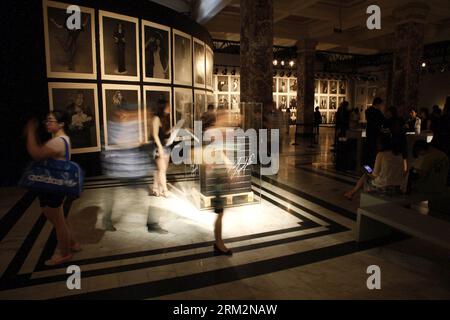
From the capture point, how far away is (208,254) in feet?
11.9

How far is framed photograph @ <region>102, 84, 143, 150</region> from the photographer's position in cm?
761

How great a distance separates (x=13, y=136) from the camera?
6402 millimetres

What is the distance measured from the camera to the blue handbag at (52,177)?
3.01m

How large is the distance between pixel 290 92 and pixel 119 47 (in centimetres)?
1735

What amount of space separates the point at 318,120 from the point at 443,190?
39.0 ft

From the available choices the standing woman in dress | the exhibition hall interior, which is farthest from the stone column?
the standing woman in dress

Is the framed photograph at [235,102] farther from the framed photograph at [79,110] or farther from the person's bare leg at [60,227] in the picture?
the person's bare leg at [60,227]

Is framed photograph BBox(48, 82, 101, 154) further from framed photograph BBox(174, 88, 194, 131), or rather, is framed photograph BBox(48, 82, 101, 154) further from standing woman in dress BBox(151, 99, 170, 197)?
framed photograph BBox(174, 88, 194, 131)

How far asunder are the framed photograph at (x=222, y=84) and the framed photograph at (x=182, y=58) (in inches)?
429

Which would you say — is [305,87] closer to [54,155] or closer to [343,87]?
[343,87]

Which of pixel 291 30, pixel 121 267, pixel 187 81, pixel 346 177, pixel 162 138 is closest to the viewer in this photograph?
pixel 121 267

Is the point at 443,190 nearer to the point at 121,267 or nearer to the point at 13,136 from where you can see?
the point at 121,267
